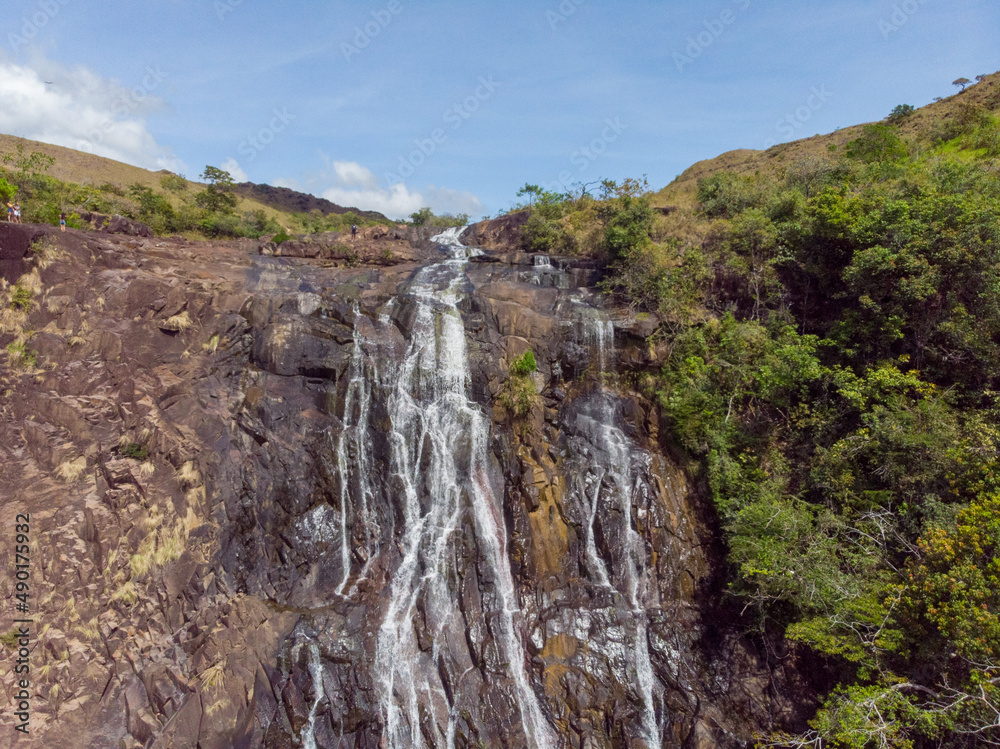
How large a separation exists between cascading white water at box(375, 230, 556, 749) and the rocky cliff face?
68 millimetres

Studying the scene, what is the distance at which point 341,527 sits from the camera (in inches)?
596

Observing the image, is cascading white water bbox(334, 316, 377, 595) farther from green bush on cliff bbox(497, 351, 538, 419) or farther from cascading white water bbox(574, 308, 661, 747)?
cascading white water bbox(574, 308, 661, 747)

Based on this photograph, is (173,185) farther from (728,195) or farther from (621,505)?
(621,505)

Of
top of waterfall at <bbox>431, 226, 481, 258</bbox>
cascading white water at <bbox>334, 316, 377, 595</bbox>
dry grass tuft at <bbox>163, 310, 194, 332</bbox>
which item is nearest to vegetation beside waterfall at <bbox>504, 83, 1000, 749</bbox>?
top of waterfall at <bbox>431, 226, 481, 258</bbox>

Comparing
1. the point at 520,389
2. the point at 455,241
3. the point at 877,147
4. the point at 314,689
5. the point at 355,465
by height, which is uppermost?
the point at 877,147

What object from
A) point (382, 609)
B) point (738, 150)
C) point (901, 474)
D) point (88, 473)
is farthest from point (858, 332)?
point (738, 150)

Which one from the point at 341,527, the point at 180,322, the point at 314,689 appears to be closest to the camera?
the point at 314,689

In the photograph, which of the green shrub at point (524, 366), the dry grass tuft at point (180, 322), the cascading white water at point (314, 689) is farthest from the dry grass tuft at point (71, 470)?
the green shrub at point (524, 366)

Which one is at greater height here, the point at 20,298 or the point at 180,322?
the point at 20,298

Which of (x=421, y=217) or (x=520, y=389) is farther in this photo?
(x=421, y=217)

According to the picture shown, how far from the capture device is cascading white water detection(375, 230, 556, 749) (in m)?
12.5

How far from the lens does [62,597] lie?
1248cm

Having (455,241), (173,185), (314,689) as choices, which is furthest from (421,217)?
(314,689)

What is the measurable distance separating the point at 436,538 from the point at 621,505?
20.8 feet
